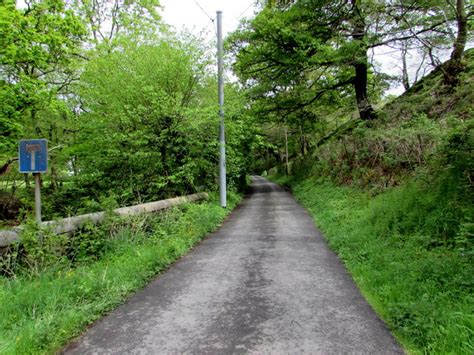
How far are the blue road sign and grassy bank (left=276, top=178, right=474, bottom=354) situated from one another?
5.14 meters

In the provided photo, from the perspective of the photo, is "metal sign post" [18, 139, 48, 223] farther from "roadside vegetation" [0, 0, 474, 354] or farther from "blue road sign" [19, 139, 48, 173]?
"roadside vegetation" [0, 0, 474, 354]

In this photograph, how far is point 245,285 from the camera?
4551mm

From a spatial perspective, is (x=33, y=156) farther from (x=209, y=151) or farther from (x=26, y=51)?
(x=209, y=151)

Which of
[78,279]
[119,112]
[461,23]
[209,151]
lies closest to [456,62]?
[461,23]

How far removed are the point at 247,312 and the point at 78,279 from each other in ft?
7.83

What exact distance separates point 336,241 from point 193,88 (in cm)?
766

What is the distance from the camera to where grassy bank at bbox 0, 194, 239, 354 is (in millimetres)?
3049

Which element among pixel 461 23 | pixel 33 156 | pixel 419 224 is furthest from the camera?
pixel 461 23

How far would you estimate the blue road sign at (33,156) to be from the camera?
4559 mm

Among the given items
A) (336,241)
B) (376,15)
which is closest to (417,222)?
(336,241)

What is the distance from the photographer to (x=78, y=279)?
13.5 ft

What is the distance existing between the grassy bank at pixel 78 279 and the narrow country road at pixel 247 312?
0.74 feet

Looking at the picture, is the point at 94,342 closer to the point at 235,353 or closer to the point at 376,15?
the point at 235,353

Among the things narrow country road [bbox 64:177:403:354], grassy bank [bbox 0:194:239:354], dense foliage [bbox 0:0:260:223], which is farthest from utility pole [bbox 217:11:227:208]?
narrow country road [bbox 64:177:403:354]
